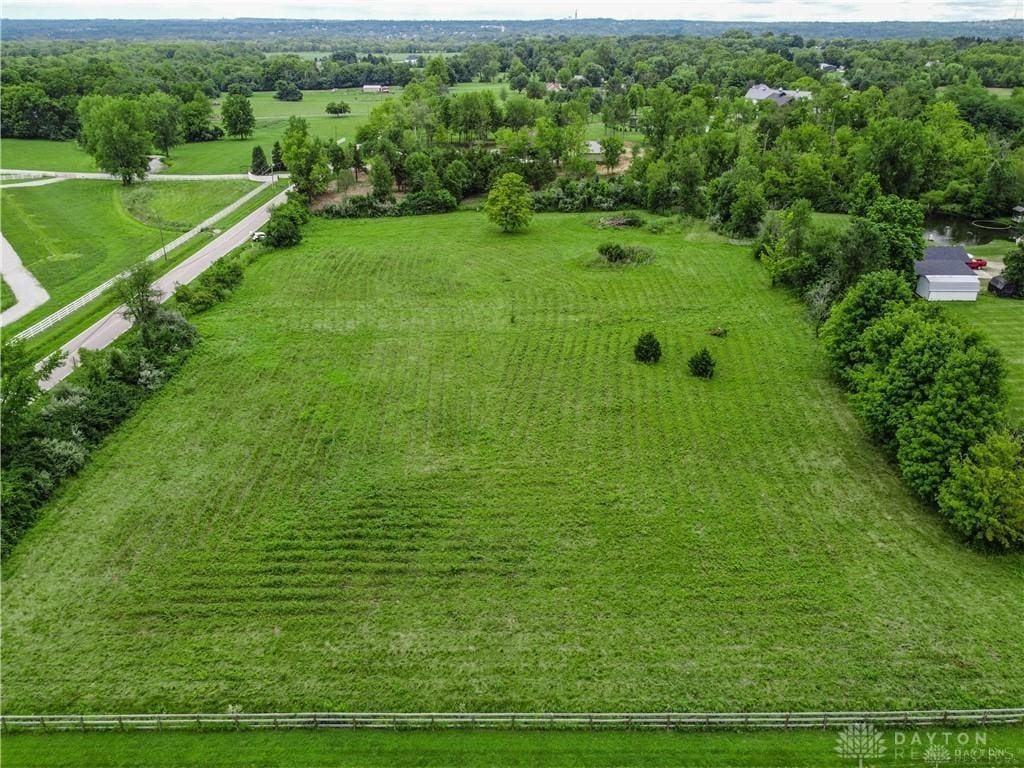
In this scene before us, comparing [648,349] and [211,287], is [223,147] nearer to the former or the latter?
[211,287]

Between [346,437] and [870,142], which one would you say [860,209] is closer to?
[870,142]

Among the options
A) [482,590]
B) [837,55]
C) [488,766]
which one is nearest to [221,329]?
[482,590]

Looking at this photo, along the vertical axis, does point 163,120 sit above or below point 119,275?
above

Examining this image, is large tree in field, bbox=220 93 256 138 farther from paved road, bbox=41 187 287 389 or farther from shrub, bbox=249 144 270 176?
paved road, bbox=41 187 287 389

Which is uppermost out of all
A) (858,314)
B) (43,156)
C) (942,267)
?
(43,156)

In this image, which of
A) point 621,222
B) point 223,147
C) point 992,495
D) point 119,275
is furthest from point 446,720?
point 223,147

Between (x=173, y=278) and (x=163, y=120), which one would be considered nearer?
(x=173, y=278)

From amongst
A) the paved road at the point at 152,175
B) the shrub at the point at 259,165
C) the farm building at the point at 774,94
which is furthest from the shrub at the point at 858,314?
the farm building at the point at 774,94
